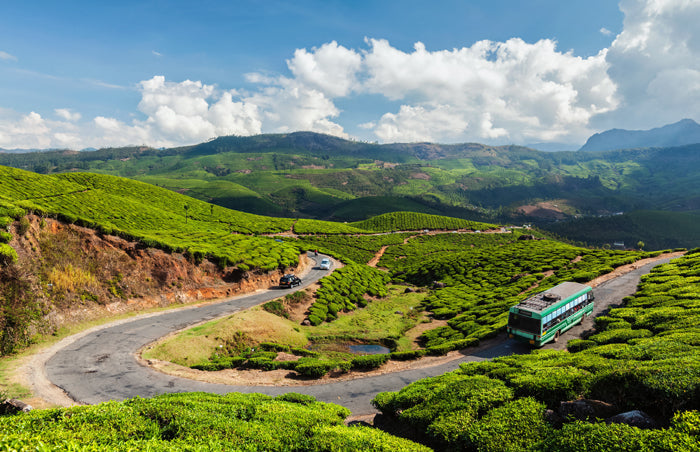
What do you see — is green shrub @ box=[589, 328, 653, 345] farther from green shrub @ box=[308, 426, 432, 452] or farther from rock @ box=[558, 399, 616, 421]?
green shrub @ box=[308, 426, 432, 452]

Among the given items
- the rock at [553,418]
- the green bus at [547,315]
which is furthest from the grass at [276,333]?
the rock at [553,418]

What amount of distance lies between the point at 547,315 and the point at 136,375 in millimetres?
33646

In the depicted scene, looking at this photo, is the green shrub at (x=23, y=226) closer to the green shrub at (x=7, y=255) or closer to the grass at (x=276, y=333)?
the green shrub at (x=7, y=255)

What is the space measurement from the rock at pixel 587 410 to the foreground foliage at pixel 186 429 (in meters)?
5.77

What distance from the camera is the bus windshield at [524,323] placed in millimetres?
26203

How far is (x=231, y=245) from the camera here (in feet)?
182

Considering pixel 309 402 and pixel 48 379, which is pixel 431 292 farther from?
pixel 48 379

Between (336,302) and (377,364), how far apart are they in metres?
23.1

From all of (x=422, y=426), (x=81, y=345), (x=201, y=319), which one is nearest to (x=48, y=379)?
(x=81, y=345)

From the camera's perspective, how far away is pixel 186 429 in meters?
10.9

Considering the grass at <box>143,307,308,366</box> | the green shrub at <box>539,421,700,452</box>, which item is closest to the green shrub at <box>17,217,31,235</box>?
the grass at <box>143,307,308,366</box>

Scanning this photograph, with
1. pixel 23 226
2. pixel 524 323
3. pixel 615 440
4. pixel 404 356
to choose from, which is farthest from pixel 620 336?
pixel 23 226

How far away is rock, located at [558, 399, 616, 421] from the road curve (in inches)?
423

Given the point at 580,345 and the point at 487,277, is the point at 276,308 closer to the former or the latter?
the point at 580,345
